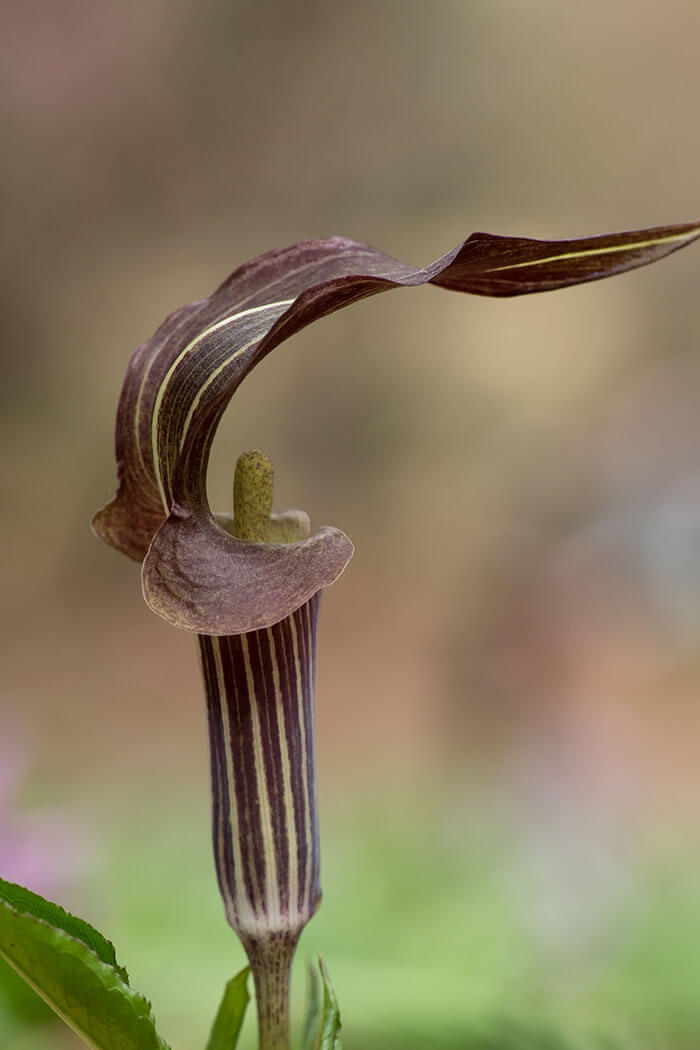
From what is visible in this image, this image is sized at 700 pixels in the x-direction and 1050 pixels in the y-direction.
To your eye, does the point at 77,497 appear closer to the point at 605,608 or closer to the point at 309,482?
the point at 309,482

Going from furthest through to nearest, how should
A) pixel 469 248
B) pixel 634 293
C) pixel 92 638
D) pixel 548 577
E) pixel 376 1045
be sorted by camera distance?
pixel 634 293 < pixel 92 638 < pixel 548 577 < pixel 376 1045 < pixel 469 248

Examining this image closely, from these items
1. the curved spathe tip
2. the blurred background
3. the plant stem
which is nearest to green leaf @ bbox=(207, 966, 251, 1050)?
the plant stem

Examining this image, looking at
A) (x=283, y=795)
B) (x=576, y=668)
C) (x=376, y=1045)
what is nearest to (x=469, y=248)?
(x=283, y=795)

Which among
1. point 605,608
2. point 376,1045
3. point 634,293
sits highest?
point 634,293

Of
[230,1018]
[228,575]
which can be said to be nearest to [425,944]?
[230,1018]

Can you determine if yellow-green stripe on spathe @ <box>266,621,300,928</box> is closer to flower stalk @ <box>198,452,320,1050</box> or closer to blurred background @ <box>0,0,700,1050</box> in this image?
flower stalk @ <box>198,452,320,1050</box>

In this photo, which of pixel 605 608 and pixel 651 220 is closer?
pixel 605 608

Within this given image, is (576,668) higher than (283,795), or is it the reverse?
(576,668)

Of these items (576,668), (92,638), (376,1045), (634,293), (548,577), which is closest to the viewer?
(376,1045)
